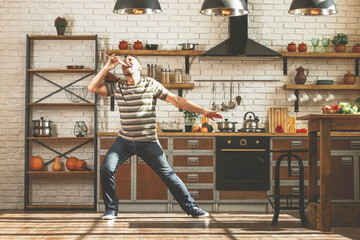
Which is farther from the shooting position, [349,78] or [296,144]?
[349,78]

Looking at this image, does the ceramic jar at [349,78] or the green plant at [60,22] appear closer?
the green plant at [60,22]

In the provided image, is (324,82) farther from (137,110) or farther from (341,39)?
(137,110)

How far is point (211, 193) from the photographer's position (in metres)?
6.46

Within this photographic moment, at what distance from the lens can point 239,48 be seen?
686 centimetres

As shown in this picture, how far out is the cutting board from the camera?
7.09 metres

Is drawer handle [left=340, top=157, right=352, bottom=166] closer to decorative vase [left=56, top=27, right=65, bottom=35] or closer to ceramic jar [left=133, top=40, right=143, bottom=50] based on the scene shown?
ceramic jar [left=133, top=40, right=143, bottom=50]

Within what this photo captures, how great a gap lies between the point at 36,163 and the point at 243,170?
2715mm

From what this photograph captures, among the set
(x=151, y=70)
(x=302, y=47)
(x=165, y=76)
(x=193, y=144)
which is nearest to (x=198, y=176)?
(x=193, y=144)

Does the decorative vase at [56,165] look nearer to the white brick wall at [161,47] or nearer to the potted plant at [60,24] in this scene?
the white brick wall at [161,47]

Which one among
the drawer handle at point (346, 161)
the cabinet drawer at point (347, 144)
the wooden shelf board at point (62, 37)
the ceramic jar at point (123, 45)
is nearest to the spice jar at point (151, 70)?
the ceramic jar at point (123, 45)

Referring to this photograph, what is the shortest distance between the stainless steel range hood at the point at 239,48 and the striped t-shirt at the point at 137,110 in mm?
2077

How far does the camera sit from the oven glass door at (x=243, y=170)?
6.45 metres

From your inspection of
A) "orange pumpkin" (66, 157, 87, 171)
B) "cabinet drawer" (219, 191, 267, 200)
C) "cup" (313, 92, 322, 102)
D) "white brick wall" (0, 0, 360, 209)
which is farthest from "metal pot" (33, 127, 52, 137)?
"cup" (313, 92, 322, 102)

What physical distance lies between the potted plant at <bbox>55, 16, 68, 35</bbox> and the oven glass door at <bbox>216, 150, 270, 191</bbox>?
272cm
